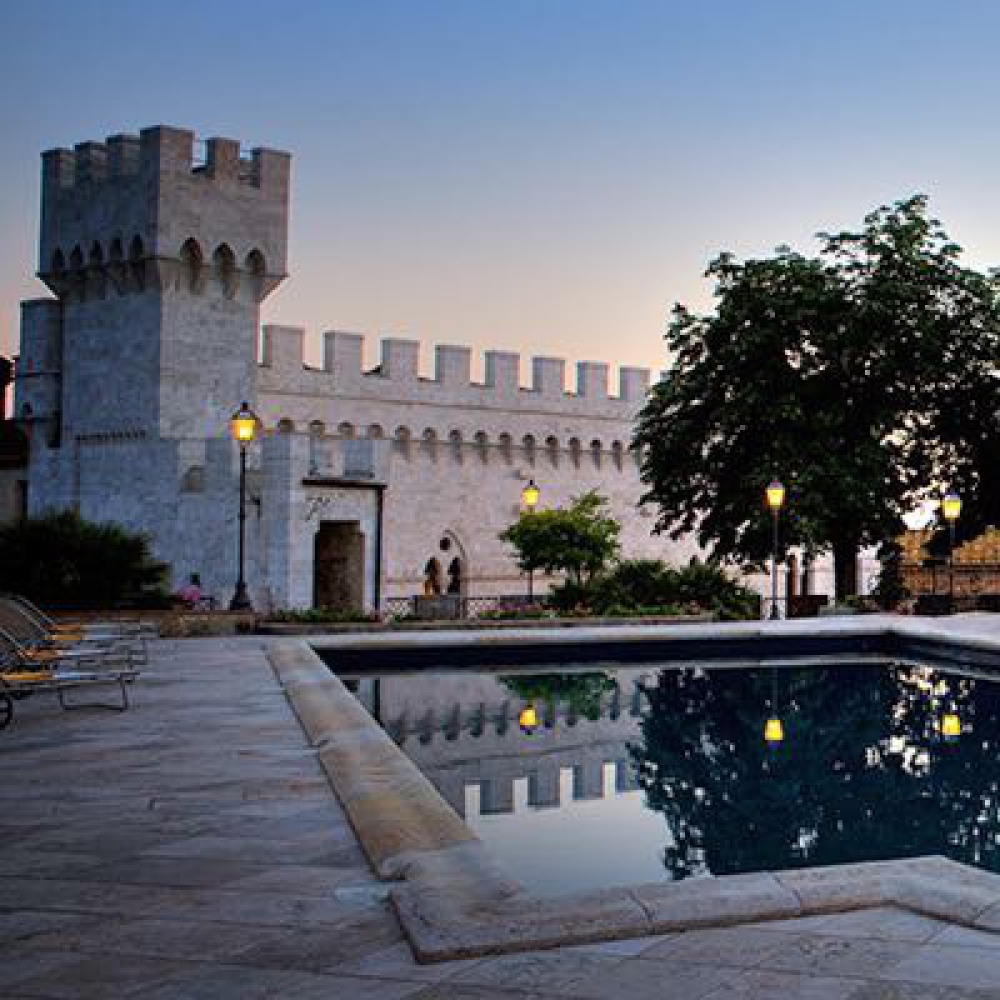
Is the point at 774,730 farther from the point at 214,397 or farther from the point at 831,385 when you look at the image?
the point at 214,397

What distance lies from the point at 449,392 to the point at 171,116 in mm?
10593

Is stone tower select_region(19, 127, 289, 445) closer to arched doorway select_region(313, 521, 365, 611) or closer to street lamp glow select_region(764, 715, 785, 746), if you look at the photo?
arched doorway select_region(313, 521, 365, 611)

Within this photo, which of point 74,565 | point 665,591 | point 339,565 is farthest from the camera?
point 339,565

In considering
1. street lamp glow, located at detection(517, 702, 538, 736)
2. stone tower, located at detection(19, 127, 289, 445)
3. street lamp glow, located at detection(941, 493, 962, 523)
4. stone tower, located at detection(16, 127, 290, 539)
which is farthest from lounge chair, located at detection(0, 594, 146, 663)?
street lamp glow, located at detection(941, 493, 962, 523)

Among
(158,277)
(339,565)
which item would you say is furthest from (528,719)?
(158,277)

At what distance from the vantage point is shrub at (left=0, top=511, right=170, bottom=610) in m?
18.3

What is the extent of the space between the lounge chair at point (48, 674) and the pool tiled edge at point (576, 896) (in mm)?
3707

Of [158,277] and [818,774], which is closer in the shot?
[818,774]

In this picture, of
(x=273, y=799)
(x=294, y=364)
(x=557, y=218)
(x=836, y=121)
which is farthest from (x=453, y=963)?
(x=294, y=364)

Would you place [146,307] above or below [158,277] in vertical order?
below

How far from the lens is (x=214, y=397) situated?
2972 cm

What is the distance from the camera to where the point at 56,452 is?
103 feet

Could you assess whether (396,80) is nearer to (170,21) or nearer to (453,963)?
(170,21)

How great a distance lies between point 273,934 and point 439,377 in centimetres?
3170
